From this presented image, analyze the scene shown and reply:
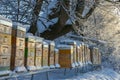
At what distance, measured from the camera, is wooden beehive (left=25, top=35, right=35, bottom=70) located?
27.7ft

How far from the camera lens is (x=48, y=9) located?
1439 centimetres

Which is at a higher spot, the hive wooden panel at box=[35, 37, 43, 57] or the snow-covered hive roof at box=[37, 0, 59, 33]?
the snow-covered hive roof at box=[37, 0, 59, 33]

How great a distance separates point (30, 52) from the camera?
876cm

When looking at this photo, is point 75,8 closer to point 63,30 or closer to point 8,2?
point 63,30

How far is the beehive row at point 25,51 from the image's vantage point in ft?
22.9

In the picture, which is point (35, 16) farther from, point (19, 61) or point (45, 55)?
point (19, 61)

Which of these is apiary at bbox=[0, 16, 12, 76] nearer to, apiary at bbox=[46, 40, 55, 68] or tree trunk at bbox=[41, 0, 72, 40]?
apiary at bbox=[46, 40, 55, 68]

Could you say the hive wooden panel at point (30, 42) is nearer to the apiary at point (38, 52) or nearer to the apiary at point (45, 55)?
the apiary at point (38, 52)

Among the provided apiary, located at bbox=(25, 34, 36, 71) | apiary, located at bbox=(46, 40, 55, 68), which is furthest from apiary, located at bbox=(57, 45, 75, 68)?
apiary, located at bbox=(25, 34, 36, 71)

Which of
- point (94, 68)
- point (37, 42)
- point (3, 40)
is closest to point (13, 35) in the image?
point (3, 40)

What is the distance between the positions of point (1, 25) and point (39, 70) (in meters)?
3.14

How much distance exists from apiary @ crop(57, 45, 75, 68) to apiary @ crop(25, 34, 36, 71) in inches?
126

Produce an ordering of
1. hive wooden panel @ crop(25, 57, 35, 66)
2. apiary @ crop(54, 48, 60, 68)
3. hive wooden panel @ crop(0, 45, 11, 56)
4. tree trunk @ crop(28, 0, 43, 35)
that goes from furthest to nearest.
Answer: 1. tree trunk @ crop(28, 0, 43, 35)
2. apiary @ crop(54, 48, 60, 68)
3. hive wooden panel @ crop(25, 57, 35, 66)
4. hive wooden panel @ crop(0, 45, 11, 56)

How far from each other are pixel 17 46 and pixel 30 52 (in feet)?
3.67
